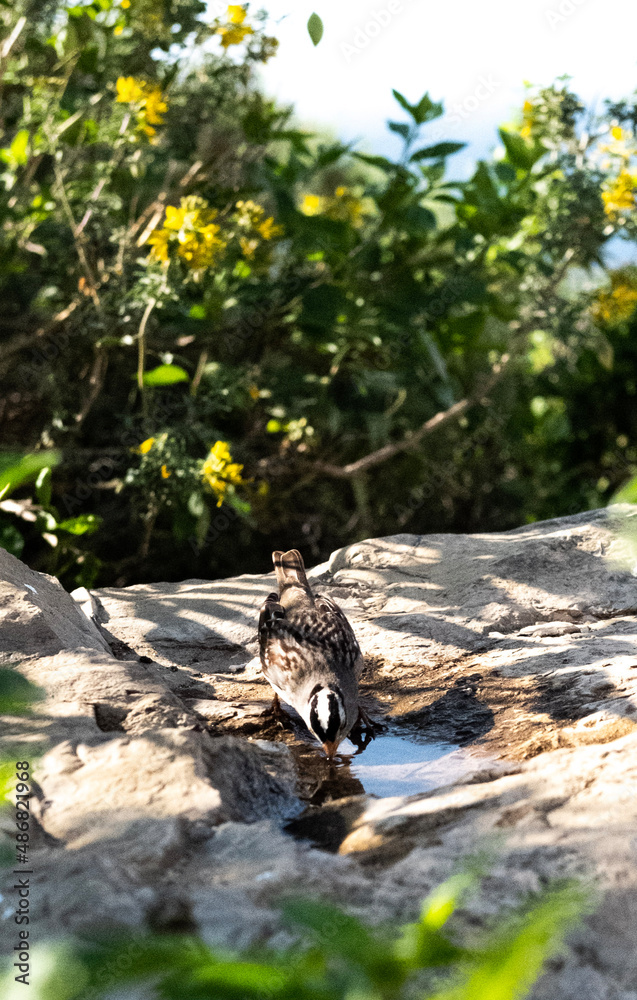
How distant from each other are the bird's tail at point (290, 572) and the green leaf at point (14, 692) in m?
2.93

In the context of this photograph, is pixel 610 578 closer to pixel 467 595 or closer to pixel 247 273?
pixel 467 595

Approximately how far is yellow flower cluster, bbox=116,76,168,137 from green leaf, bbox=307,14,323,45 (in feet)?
7.22

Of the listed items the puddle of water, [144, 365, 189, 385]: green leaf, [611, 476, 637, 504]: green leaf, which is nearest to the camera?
[611, 476, 637, 504]: green leaf

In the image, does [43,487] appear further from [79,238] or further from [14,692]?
[14,692]

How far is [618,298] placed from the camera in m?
5.79

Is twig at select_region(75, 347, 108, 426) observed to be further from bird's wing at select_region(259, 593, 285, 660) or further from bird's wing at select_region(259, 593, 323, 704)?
bird's wing at select_region(259, 593, 323, 704)

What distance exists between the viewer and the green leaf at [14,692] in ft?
2.93

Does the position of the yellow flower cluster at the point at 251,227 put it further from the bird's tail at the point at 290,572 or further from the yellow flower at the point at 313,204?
the bird's tail at the point at 290,572

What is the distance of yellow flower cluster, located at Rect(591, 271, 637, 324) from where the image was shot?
19.0 ft

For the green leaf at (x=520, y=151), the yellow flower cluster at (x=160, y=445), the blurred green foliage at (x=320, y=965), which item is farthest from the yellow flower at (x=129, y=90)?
the blurred green foliage at (x=320, y=965)

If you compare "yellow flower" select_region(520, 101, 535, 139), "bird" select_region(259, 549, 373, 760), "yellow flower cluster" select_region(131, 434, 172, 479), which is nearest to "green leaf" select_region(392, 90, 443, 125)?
"yellow flower" select_region(520, 101, 535, 139)

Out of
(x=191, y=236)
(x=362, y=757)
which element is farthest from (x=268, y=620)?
(x=191, y=236)

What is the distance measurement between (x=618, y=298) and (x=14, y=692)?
18.6 ft

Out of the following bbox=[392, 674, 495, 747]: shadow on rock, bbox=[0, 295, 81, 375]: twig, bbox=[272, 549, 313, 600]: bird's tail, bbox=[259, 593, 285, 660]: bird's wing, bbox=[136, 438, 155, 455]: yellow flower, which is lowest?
bbox=[392, 674, 495, 747]: shadow on rock
